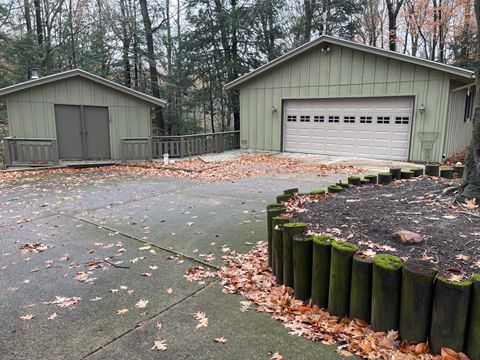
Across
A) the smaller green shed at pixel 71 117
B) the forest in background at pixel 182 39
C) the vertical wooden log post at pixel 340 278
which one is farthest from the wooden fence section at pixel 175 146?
the vertical wooden log post at pixel 340 278

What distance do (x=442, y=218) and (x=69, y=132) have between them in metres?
12.6

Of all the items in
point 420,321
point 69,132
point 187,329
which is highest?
point 69,132

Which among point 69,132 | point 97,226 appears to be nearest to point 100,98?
point 69,132

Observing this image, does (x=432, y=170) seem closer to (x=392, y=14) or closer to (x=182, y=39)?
(x=182, y=39)

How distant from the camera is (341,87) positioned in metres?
13.1

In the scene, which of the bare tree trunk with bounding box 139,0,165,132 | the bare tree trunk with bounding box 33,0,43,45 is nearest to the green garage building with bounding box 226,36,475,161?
the bare tree trunk with bounding box 139,0,165,132

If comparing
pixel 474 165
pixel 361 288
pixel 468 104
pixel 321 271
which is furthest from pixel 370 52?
pixel 361 288

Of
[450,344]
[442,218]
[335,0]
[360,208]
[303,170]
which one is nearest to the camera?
[450,344]

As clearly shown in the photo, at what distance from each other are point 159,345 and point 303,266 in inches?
51.8

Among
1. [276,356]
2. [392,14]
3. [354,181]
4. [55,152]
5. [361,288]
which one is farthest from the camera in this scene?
[392,14]

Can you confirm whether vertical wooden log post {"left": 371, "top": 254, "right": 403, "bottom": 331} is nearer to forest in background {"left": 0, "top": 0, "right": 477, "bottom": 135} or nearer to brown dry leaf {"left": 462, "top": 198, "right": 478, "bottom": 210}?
brown dry leaf {"left": 462, "top": 198, "right": 478, "bottom": 210}

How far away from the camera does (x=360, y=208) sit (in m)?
4.12

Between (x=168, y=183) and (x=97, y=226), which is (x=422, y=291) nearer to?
(x=97, y=226)

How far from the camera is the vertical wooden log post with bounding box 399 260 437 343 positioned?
92.5 inches
